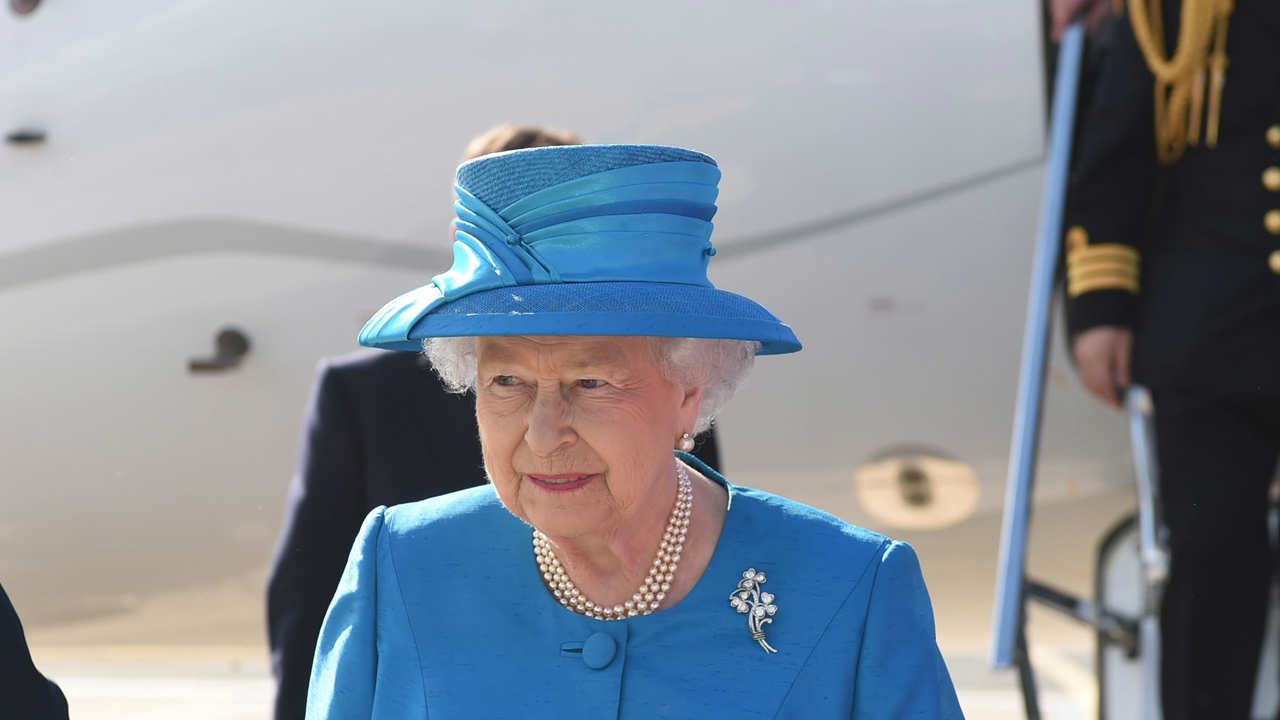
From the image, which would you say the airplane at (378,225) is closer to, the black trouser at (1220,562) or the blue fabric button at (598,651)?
the black trouser at (1220,562)

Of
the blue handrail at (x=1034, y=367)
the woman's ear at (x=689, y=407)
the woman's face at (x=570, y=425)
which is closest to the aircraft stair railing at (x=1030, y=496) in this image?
the blue handrail at (x=1034, y=367)

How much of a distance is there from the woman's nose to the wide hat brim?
0.28 feet

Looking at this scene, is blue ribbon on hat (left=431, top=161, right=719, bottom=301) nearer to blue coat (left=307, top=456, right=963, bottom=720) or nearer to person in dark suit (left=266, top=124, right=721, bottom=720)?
blue coat (left=307, top=456, right=963, bottom=720)

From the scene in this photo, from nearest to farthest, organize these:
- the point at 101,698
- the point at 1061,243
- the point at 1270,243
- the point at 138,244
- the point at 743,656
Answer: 1. the point at 743,656
2. the point at 1270,243
3. the point at 1061,243
4. the point at 138,244
5. the point at 101,698

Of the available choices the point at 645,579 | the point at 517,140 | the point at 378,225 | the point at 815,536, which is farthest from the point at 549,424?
the point at 378,225

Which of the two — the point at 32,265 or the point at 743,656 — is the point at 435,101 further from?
the point at 743,656

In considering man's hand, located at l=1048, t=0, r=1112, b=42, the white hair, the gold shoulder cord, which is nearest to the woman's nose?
the white hair

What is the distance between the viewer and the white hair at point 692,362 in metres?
1.44

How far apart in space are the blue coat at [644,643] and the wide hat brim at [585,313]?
0.87 ft

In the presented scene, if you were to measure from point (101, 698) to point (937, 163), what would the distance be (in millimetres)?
3393

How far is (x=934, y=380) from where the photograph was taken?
4.13 metres

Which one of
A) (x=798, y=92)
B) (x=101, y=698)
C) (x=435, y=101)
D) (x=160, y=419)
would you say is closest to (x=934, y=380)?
(x=798, y=92)

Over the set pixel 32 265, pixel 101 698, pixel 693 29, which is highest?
pixel 693 29

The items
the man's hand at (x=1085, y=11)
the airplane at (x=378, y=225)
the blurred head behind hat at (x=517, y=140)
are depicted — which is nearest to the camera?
the blurred head behind hat at (x=517, y=140)
